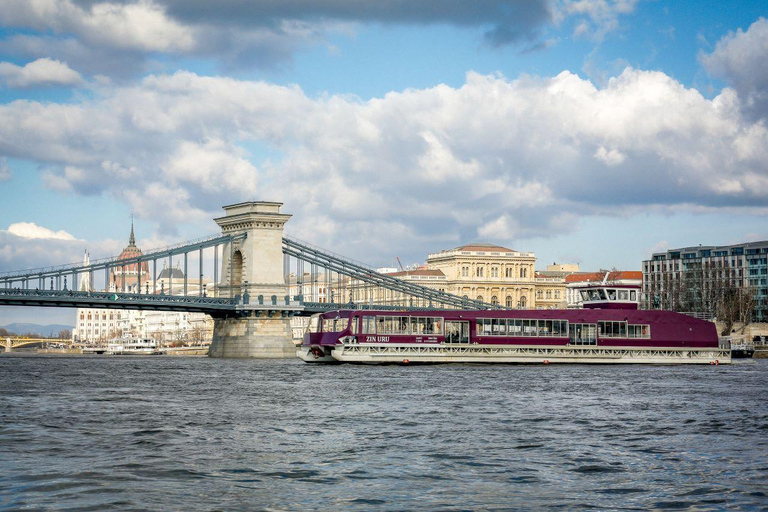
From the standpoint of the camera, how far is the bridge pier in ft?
333

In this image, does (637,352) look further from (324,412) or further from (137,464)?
(137,464)

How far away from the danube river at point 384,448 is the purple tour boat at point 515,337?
24.3 meters

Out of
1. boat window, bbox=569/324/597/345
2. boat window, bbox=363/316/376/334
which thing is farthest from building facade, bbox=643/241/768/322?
boat window, bbox=363/316/376/334

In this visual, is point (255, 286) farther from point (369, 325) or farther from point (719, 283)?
point (719, 283)

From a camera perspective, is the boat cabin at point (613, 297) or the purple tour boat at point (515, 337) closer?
the purple tour boat at point (515, 337)

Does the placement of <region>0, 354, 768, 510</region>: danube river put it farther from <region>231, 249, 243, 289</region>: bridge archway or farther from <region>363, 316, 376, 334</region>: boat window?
<region>231, 249, 243, 289</region>: bridge archway

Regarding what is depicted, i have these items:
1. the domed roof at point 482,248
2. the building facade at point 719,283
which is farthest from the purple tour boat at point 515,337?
the domed roof at point 482,248

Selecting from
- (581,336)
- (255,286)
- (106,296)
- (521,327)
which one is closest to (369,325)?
(521,327)

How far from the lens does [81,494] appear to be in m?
19.6

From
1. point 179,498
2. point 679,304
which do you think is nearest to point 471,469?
point 179,498

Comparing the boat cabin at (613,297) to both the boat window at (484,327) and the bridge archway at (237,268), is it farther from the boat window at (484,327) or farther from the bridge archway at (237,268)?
the bridge archway at (237,268)

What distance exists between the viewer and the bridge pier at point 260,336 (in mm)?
101562

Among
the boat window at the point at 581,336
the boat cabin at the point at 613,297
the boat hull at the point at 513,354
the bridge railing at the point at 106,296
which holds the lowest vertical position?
the boat hull at the point at 513,354

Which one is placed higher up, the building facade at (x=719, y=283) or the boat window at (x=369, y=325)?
the building facade at (x=719, y=283)
